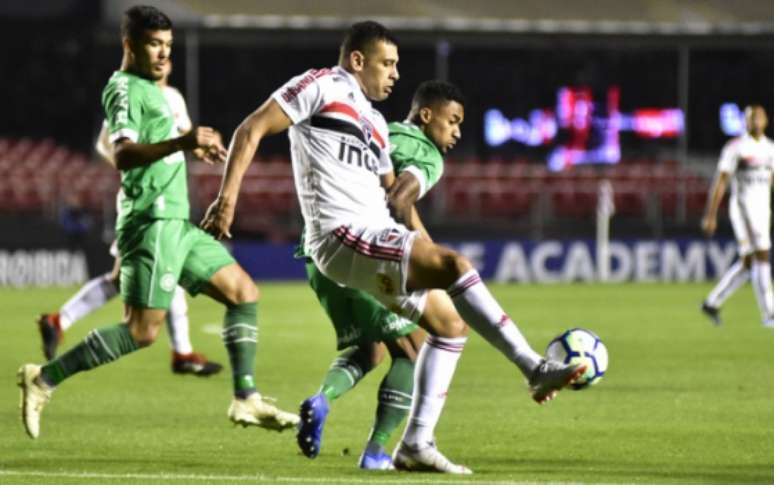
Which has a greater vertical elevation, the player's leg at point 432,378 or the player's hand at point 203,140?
the player's hand at point 203,140

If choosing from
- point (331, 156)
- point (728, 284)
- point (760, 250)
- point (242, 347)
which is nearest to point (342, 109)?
point (331, 156)

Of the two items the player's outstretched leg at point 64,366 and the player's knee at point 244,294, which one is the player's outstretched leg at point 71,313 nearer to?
the player's knee at point 244,294

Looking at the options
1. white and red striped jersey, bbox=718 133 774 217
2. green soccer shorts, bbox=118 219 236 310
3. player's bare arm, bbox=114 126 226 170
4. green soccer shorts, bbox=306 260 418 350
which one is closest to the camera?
player's bare arm, bbox=114 126 226 170

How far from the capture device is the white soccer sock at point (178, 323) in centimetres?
1171

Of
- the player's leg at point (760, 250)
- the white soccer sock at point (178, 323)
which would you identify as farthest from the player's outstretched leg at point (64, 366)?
the player's leg at point (760, 250)

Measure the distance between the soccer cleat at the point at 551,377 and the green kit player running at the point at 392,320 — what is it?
0.92 metres

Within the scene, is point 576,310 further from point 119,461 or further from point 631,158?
point 631,158

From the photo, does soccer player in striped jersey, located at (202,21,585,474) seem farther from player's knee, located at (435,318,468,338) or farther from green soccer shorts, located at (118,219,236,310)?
green soccer shorts, located at (118,219,236,310)

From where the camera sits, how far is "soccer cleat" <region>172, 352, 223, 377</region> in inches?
471

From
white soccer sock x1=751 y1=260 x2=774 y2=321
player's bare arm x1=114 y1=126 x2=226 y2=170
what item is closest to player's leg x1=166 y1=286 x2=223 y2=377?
player's bare arm x1=114 y1=126 x2=226 y2=170

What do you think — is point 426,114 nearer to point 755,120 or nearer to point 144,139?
point 144,139

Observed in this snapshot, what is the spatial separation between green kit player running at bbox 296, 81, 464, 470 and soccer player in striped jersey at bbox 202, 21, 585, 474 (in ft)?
0.45

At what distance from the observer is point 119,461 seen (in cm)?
785

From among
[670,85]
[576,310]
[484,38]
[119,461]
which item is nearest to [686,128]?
[670,85]
